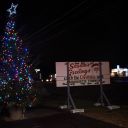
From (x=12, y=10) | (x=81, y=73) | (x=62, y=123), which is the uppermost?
(x=12, y=10)

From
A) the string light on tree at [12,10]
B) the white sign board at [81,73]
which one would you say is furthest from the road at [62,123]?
the string light on tree at [12,10]

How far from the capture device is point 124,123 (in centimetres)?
1143

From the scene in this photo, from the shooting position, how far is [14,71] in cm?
1481

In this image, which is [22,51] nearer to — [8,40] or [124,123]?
[8,40]

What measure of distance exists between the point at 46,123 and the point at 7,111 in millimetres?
2904

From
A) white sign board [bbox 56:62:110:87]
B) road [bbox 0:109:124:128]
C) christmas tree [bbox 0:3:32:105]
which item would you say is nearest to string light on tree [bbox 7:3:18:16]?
christmas tree [bbox 0:3:32:105]

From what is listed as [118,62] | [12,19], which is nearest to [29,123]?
[12,19]

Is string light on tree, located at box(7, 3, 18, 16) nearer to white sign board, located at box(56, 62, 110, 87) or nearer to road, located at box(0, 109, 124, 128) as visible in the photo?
white sign board, located at box(56, 62, 110, 87)

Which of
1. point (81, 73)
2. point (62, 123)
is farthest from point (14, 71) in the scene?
point (62, 123)

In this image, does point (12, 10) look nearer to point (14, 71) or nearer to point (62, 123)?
point (14, 71)

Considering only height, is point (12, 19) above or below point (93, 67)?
above

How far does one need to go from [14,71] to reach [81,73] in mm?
3842

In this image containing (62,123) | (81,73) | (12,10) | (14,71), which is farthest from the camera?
(81,73)

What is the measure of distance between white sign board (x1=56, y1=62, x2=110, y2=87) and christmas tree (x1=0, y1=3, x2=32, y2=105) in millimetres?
2073
